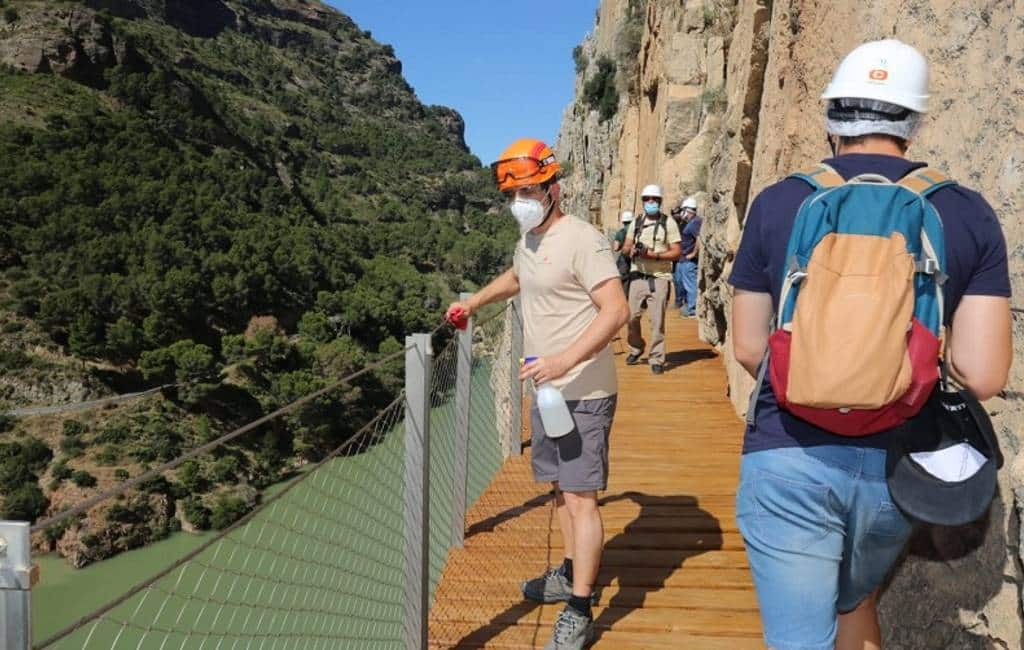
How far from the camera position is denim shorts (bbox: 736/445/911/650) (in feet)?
4.47

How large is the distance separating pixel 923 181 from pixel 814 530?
0.62m

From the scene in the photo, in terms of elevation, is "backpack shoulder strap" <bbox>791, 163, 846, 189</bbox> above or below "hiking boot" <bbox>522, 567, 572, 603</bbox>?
above

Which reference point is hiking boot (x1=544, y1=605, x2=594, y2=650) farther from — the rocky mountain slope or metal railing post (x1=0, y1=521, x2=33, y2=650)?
the rocky mountain slope

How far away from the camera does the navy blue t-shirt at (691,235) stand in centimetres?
930

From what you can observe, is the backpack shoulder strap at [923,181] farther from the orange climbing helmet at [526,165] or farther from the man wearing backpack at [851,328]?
the orange climbing helmet at [526,165]

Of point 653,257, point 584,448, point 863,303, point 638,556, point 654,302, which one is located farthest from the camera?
point 654,302

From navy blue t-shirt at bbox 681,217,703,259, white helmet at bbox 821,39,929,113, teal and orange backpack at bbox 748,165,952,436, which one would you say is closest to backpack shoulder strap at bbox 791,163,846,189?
teal and orange backpack at bbox 748,165,952,436

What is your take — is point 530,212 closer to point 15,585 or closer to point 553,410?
point 553,410

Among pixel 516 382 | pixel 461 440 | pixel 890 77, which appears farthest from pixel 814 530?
pixel 516 382

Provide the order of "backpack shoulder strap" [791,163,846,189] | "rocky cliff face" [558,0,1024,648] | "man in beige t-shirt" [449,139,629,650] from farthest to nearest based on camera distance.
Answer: "man in beige t-shirt" [449,139,629,650] → "rocky cliff face" [558,0,1024,648] → "backpack shoulder strap" [791,163,846,189]

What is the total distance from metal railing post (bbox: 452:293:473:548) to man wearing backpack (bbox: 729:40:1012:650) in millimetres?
2309

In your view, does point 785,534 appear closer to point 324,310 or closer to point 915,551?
point 915,551

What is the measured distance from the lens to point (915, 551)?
2.05 meters

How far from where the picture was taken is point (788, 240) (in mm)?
1357
